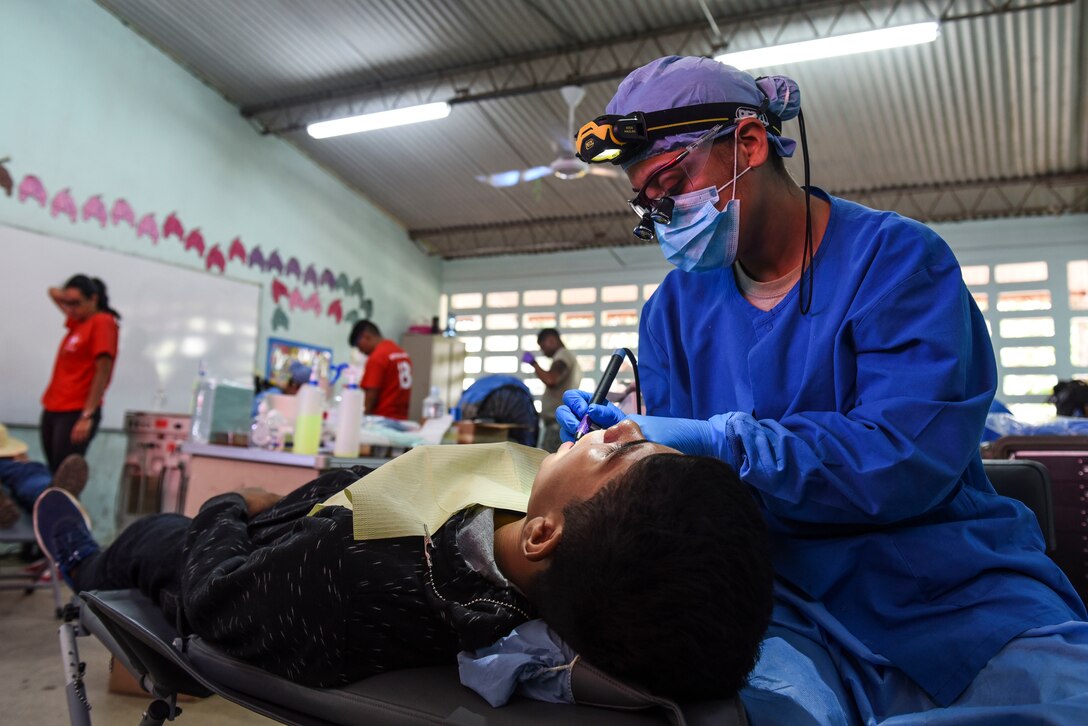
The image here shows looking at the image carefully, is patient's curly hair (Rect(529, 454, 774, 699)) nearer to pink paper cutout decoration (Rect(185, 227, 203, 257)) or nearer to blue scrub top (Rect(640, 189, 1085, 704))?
blue scrub top (Rect(640, 189, 1085, 704))

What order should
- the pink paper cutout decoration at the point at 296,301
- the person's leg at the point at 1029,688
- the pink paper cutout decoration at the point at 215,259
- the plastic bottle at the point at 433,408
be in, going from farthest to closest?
the pink paper cutout decoration at the point at 296,301, the pink paper cutout decoration at the point at 215,259, the plastic bottle at the point at 433,408, the person's leg at the point at 1029,688

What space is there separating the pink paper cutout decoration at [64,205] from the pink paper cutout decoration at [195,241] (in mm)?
1094

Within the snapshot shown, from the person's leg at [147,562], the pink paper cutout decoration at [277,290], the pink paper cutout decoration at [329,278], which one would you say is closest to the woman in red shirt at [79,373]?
the person's leg at [147,562]

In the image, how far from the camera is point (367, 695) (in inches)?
33.9

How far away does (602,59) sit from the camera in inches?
255

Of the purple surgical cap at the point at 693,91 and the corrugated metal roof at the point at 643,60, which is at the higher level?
the corrugated metal roof at the point at 643,60

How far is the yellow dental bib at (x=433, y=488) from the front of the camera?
37.4 inches

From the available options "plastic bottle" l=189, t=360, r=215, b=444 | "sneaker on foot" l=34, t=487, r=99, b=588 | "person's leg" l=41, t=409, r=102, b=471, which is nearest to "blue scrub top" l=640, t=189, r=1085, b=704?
"sneaker on foot" l=34, t=487, r=99, b=588

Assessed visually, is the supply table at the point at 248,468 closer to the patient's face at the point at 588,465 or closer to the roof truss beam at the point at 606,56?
the patient's face at the point at 588,465

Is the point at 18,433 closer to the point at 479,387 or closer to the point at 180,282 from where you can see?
the point at 180,282

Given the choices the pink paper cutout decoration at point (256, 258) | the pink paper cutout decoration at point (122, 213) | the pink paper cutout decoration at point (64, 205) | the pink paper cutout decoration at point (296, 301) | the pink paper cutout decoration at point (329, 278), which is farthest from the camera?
the pink paper cutout decoration at point (329, 278)

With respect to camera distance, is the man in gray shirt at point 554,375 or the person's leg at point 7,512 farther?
the man in gray shirt at point 554,375

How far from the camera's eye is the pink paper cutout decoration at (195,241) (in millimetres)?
6605

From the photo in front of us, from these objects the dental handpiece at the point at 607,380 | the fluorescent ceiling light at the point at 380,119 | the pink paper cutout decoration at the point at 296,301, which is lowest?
the dental handpiece at the point at 607,380
